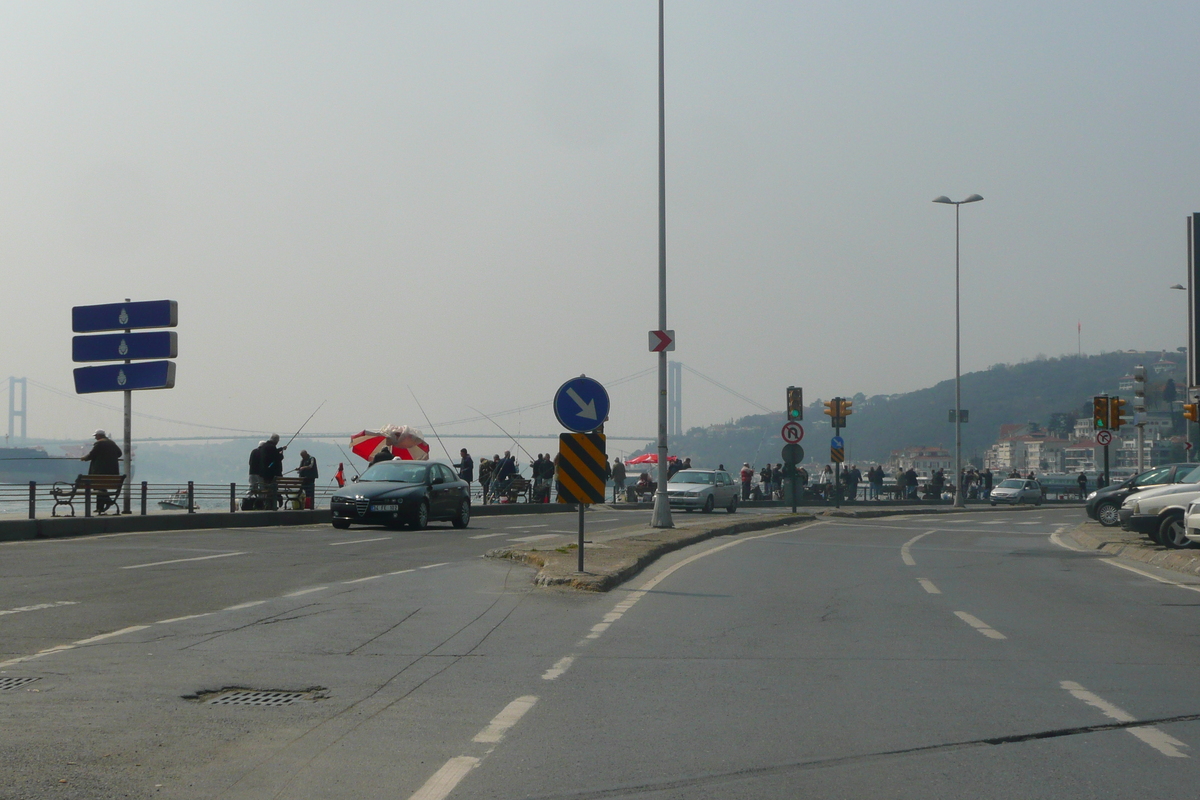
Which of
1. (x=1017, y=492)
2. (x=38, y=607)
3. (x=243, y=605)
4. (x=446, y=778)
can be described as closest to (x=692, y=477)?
(x=1017, y=492)

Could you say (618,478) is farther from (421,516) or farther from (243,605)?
(243,605)

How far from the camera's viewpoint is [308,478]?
110ft

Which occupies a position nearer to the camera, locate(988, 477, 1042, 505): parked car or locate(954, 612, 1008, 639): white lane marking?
locate(954, 612, 1008, 639): white lane marking

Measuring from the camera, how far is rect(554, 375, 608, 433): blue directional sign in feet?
51.5

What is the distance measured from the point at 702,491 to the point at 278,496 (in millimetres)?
16208

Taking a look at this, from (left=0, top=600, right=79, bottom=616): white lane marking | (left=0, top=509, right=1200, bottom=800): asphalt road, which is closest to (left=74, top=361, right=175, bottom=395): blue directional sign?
(left=0, top=509, right=1200, bottom=800): asphalt road

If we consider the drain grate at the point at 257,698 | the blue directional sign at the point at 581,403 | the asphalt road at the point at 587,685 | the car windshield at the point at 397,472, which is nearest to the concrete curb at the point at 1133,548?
the asphalt road at the point at 587,685

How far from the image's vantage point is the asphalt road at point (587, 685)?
5550 millimetres

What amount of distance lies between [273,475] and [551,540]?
35.7 ft

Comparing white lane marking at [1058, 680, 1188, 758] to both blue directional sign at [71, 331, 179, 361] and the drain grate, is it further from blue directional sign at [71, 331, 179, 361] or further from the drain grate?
blue directional sign at [71, 331, 179, 361]

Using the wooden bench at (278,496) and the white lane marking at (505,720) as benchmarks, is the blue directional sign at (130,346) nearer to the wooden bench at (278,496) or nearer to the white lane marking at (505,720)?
the wooden bench at (278,496)

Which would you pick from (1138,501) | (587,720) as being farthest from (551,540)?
(587,720)

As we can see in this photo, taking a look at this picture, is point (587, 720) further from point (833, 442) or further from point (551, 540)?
point (833, 442)

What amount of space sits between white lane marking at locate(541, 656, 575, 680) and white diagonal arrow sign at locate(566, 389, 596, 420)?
22.8ft
